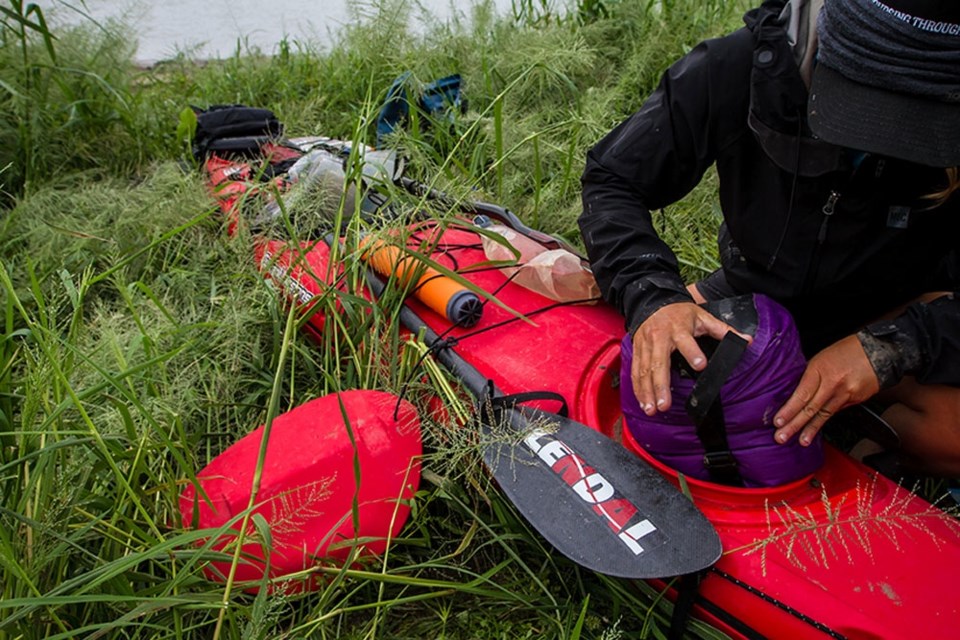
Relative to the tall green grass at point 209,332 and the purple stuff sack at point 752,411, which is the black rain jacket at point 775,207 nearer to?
the purple stuff sack at point 752,411

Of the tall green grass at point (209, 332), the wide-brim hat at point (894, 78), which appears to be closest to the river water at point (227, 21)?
the tall green grass at point (209, 332)

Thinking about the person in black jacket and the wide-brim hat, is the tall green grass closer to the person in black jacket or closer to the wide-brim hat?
the person in black jacket

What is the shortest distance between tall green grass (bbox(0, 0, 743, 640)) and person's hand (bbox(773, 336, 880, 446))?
16.8 inches

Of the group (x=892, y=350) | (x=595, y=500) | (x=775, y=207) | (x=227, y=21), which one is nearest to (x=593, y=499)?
(x=595, y=500)

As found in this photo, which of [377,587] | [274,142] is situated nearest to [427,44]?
[274,142]

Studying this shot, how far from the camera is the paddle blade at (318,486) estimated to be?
61.7 inches

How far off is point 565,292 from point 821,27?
0.87 meters

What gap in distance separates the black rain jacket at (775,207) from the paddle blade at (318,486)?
616 mm

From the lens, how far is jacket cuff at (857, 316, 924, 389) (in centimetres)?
156

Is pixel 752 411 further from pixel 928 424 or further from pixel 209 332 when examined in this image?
pixel 209 332

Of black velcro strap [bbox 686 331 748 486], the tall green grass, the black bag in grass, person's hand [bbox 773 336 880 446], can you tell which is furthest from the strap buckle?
the black bag in grass

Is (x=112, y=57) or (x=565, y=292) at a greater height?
(x=112, y=57)

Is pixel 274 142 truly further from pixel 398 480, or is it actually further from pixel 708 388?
pixel 708 388

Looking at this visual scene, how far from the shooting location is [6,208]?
9.85 feet
